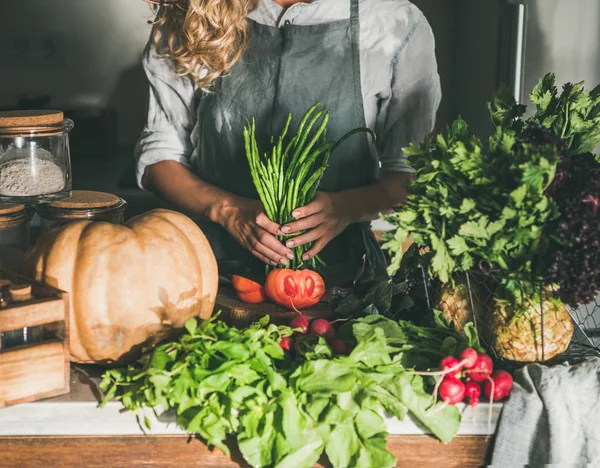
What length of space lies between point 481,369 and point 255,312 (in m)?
0.59


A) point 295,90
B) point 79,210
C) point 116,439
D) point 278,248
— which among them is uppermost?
point 295,90

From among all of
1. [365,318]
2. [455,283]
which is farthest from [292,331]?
[455,283]

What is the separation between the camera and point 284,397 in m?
1.28

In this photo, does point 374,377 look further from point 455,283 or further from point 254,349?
point 455,283

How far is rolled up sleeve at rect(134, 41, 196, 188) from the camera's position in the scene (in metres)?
2.37

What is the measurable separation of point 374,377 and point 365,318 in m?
0.22

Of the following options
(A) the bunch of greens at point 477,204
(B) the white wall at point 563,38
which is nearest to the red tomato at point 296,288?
(A) the bunch of greens at point 477,204

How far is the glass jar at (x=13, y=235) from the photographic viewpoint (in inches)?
66.2

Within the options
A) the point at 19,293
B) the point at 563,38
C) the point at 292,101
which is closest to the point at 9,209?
the point at 19,293

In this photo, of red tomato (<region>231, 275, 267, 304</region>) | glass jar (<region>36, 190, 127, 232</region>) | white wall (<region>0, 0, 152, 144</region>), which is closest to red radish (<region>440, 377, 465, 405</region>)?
red tomato (<region>231, 275, 267, 304</region>)

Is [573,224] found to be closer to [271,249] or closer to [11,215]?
[271,249]

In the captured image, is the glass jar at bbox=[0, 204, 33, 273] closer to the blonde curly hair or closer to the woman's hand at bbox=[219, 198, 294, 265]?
the woman's hand at bbox=[219, 198, 294, 265]

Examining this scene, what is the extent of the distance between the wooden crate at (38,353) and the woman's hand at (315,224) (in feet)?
2.27

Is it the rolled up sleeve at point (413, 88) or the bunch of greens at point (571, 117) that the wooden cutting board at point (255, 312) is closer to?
the bunch of greens at point (571, 117)
